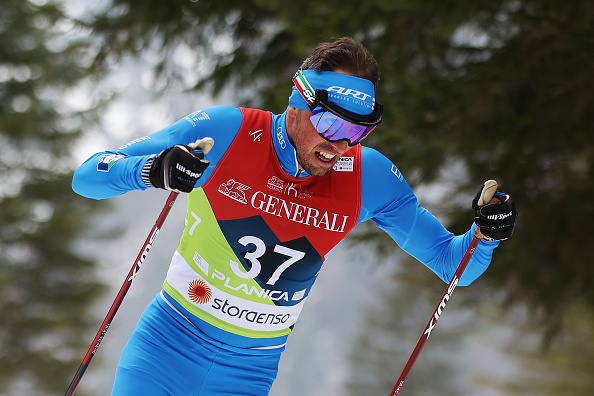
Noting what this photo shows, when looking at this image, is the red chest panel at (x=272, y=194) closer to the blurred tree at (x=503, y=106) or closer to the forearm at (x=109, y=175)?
the forearm at (x=109, y=175)

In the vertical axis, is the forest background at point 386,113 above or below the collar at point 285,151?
above

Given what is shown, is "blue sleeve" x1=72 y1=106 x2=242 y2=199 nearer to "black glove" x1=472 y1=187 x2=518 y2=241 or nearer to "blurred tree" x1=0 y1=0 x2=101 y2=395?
"black glove" x1=472 y1=187 x2=518 y2=241

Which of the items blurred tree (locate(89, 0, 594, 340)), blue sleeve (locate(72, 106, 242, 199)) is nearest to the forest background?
blurred tree (locate(89, 0, 594, 340))

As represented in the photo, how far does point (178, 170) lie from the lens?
6.24ft

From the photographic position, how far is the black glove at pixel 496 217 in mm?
2336

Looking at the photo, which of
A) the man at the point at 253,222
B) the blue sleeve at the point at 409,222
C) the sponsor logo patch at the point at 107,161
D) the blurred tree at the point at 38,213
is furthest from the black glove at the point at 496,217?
the blurred tree at the point at 38,213

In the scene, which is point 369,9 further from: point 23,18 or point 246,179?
point 23,18

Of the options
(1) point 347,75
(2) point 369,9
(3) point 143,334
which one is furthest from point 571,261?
(3) point 143,334

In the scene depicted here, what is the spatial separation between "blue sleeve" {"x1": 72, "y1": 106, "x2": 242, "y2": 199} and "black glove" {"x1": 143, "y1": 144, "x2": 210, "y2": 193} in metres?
0.13

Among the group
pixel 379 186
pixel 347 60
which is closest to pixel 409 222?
pixel 379 186

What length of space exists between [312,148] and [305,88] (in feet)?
0.76

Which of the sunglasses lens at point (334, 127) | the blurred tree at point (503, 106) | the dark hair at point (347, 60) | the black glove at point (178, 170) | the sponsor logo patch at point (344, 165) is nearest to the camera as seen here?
the black glove at point (178, 170)

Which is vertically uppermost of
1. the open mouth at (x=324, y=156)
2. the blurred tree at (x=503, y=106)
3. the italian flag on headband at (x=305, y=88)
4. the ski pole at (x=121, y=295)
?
the blurred tree at (x=503, y=106)

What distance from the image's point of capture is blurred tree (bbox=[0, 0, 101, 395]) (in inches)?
489
